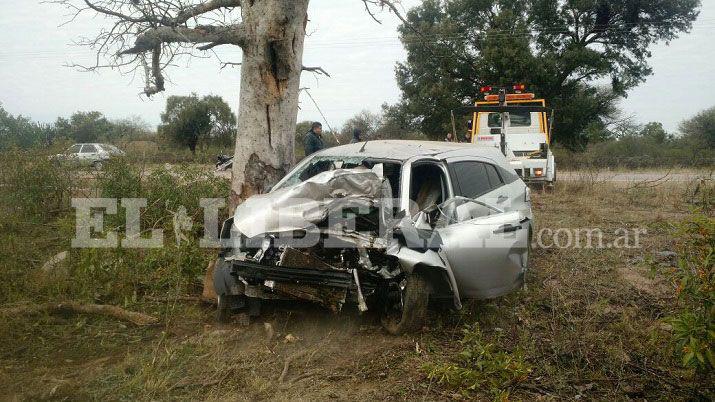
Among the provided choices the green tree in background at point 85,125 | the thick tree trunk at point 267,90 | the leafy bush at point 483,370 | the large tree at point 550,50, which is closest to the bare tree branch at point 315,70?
the thick tree trunk at point 267,90

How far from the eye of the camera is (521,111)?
15.2m

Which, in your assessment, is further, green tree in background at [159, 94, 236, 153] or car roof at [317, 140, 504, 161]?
green tree in background at [159, 94, 236, 153]

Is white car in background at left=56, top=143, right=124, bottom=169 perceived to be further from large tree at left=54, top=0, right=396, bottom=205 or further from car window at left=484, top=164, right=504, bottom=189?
car window at left=484, top=164, right=504, bottom=189

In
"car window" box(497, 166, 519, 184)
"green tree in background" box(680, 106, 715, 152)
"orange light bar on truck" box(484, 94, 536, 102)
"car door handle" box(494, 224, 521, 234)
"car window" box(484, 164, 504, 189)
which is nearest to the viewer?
"car door handle" box(494, 224, 521, 234)

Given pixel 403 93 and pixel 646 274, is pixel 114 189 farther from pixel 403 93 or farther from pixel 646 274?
pixel 403 93

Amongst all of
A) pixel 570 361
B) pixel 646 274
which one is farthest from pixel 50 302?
pixel 646 274

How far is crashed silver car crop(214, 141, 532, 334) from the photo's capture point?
15.9ft

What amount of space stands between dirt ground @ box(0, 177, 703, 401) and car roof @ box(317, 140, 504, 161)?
5.48 feet

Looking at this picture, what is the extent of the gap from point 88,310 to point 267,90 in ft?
12.2

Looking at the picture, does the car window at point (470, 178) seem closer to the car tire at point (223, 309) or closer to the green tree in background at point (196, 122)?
the car tire at point (223, 309)

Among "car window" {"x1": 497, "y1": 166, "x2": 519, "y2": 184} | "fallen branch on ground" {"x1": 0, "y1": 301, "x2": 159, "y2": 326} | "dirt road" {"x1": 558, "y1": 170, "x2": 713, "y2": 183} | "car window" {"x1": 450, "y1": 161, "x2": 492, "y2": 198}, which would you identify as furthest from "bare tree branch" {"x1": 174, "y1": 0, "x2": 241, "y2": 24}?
"dirt road" {"x1": 558, "y1": 170, "x2": 713, "y2": 183}

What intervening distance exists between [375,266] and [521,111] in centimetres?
1146

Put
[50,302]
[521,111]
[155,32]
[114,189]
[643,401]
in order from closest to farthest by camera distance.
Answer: [643,401] < [50,302] < [155,32] < [114,189] < [521,111]

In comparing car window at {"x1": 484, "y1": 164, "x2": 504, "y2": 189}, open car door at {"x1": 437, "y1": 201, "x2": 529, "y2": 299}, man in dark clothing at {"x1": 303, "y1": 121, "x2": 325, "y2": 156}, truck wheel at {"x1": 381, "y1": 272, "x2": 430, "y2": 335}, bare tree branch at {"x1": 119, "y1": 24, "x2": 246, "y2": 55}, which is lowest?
truck wheel at {"x1": 381, "y1": 272, "x2": 430, "y2": 335}
